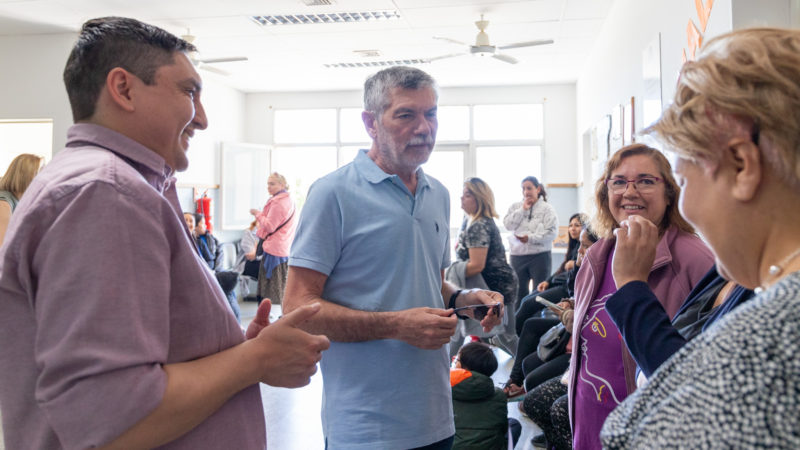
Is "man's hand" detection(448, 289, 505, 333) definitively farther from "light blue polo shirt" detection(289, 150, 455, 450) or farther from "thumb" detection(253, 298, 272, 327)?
"thumb" detection(253, 298, 272, 327)

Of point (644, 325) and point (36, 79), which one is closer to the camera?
point (644, 325)

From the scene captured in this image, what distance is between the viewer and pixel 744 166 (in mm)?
684

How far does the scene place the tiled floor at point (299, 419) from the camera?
3.27m

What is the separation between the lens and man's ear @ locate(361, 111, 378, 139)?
1.69 metres

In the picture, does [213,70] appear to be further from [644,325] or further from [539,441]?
[644,325]

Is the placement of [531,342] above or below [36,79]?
below

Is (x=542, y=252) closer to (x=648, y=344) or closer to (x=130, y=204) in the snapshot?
(x=648, y=344)

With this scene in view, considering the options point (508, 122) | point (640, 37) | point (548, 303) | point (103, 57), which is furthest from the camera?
point (508, 122)

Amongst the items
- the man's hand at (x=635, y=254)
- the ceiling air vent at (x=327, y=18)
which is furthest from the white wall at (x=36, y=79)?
the man's hand at (x=635, y=254)

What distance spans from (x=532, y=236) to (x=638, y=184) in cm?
441

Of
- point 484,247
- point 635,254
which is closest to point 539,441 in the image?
point 484,247

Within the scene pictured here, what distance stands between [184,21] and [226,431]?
6.50 m

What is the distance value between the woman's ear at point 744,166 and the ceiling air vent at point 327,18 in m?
5.92

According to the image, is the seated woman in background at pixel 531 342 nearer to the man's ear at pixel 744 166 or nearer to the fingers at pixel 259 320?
the fingers at pixel 259 320
